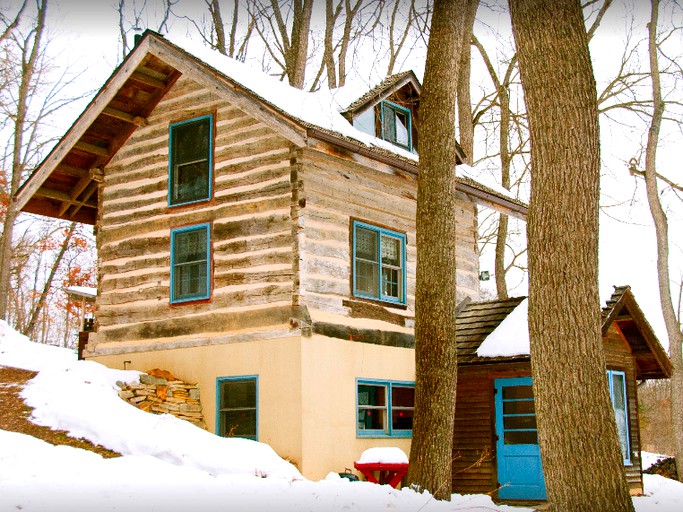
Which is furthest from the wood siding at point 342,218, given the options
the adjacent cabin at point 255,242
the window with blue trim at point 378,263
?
the window with blue trim at point 378,263

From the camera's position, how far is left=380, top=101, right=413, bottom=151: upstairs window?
18.2m

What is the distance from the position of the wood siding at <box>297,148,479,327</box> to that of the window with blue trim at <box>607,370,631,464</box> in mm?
4496

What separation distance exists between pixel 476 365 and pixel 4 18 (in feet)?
78.4

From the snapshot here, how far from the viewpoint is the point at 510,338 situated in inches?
642

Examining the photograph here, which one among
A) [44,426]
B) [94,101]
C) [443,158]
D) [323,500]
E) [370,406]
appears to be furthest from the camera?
[94,101]

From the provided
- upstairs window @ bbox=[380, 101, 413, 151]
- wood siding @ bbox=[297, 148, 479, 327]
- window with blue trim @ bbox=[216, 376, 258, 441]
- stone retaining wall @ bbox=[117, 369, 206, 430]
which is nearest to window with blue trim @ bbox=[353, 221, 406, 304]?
wood siding @ bbox=[297, 148, 479, 327]

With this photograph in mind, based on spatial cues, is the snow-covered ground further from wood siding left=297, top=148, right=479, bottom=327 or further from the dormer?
the dormer

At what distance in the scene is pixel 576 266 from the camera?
8.24 meters

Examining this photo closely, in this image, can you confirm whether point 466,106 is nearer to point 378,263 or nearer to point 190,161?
point 378,263

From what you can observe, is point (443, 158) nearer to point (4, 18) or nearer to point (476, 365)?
point (476, 365)

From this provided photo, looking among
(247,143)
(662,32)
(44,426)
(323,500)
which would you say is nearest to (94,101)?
(247,143)

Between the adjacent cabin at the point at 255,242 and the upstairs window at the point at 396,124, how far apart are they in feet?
0.18

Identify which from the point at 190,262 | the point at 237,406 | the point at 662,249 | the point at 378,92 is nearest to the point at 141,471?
the point at 237,406

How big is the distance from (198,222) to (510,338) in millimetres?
6543
